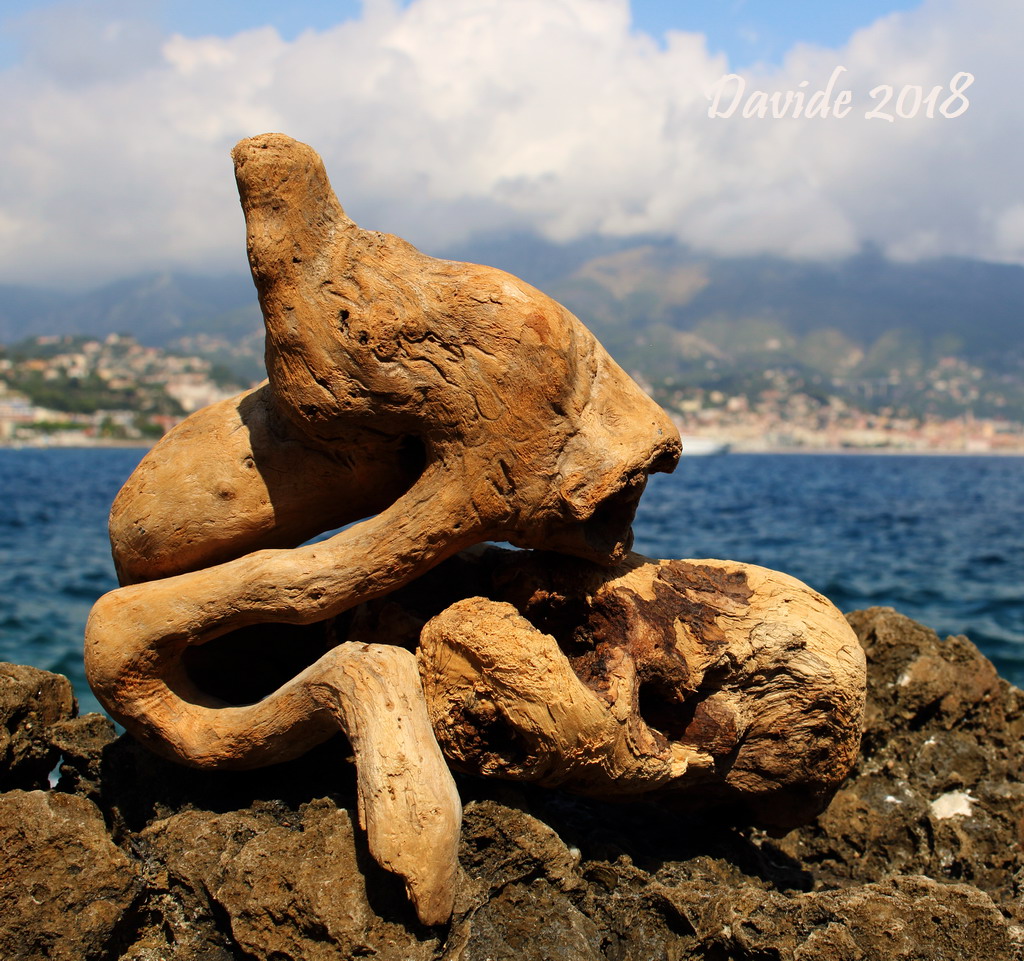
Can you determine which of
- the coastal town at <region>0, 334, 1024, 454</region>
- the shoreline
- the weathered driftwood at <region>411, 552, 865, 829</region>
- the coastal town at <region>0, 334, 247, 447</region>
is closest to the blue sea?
the weathered driftwood at <region>411, 552, 865, 829</region>

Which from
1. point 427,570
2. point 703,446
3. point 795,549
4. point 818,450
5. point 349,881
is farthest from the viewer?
point 818,450

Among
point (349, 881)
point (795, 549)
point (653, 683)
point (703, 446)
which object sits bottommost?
point (349, 881)

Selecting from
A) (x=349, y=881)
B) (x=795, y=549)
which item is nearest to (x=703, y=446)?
(x=795, y=549)

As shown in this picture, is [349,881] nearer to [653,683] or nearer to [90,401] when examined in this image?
[653,683]

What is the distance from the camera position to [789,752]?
436 cm

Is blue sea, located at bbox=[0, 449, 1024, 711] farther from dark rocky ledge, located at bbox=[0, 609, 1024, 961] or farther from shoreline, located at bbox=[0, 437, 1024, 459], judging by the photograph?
shoreline, located at bbox=[0, 437, 1024, 459]

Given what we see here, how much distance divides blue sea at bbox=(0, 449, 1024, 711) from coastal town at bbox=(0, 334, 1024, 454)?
151 feet

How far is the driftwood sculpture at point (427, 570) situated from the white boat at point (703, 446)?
105 meters

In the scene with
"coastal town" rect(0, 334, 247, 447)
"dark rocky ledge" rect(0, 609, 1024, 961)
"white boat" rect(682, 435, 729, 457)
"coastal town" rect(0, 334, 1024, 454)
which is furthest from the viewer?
"white boat" rect(682, 435, 729, 457)

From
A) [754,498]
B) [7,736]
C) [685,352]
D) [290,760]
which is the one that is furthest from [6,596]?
[685,352]

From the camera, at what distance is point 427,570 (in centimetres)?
400

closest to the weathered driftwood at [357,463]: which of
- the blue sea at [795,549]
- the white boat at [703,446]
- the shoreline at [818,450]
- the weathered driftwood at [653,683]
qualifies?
the weathered driftwood at [653,683]

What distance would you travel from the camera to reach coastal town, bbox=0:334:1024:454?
90.8 meters

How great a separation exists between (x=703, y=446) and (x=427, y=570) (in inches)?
4253
